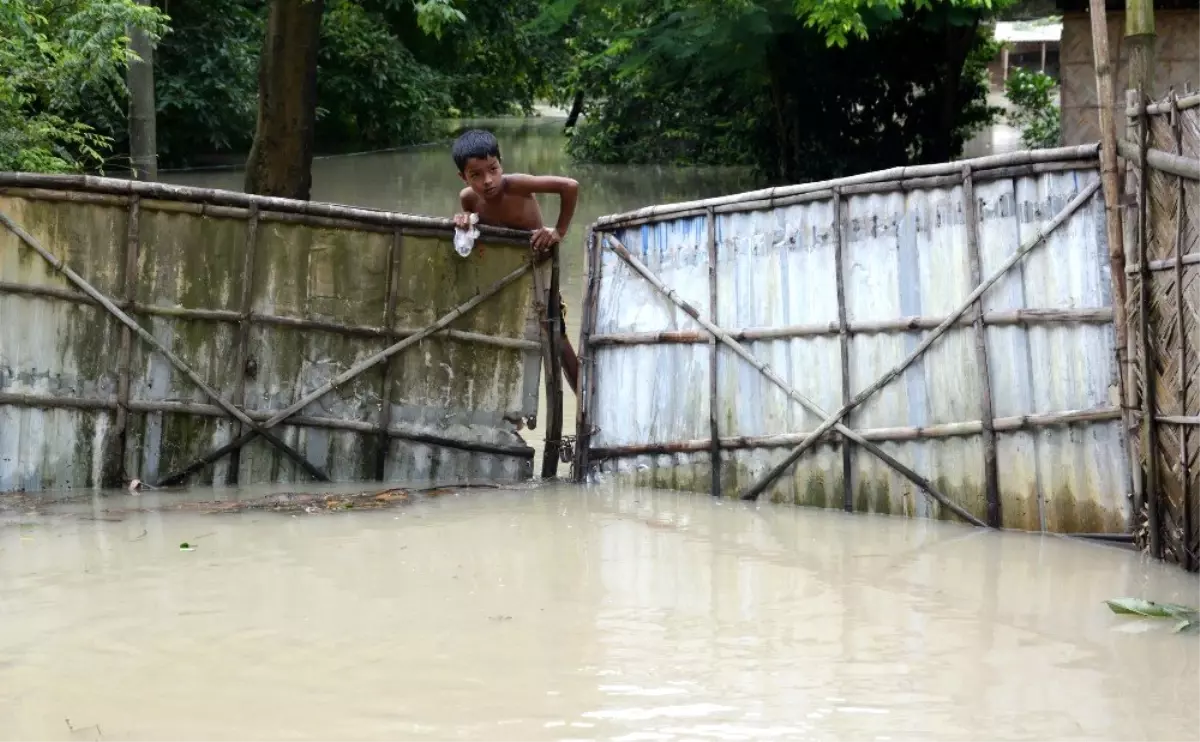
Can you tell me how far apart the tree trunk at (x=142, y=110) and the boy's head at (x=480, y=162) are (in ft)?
18.7

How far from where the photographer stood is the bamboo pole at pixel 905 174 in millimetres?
6512

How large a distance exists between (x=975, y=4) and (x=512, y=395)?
7842 millimetres

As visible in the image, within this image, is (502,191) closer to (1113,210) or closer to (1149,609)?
(1113,210)

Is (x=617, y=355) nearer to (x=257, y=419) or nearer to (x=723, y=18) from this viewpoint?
(x=257, y=419)

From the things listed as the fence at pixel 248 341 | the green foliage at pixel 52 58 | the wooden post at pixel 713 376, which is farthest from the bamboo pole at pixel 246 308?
the green foliage at pixel 52 58

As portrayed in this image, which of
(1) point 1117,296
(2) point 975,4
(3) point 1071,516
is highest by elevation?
(2) point 975,4

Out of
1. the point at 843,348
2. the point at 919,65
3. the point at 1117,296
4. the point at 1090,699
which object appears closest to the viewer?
the point at 1090,699

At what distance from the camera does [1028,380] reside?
660cm

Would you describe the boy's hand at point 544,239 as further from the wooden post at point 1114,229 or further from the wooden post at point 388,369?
the wooden post at point 1114,229

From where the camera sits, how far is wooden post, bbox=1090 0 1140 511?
623cm

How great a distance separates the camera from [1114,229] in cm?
625

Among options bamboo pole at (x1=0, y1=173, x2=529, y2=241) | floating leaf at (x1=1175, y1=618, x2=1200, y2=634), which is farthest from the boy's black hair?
floating leaf at (x1=1175, y1=618, x2=1200, y2=634)

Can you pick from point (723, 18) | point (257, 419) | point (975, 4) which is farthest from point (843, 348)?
point (723, 18)

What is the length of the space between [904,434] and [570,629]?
88.6 inches
